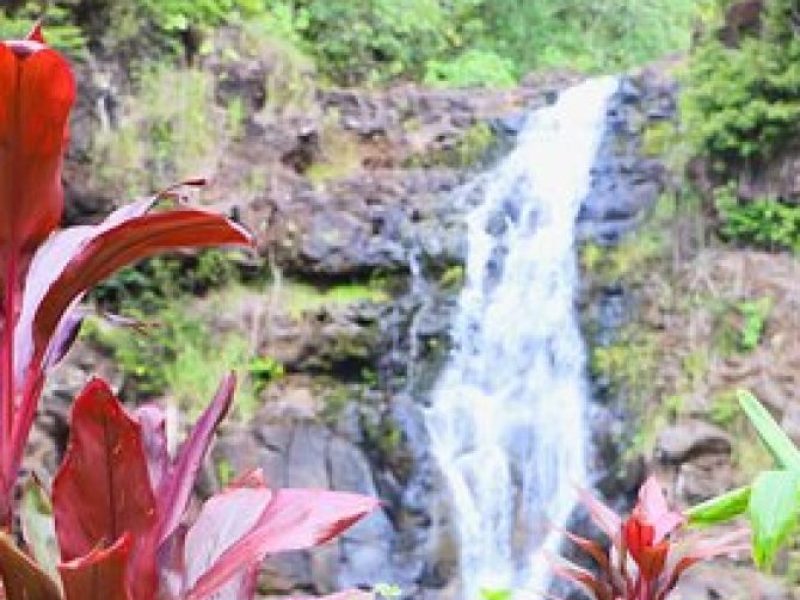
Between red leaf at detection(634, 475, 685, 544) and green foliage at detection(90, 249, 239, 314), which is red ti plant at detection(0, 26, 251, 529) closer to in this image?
red leaf at detection(634, 475, 685, 544)

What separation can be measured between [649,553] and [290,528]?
0.56 meters

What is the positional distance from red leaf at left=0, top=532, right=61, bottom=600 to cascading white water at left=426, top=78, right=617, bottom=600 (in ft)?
18.2

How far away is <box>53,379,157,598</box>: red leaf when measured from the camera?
0.66 metres

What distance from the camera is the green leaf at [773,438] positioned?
89 centimetres

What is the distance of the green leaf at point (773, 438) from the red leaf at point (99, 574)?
53cm

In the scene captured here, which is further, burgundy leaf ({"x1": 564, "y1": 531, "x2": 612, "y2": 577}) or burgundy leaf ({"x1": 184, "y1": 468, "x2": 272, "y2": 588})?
burgundy leaf ({"x1": 564, "y1": 531, "x2": 612, "y2": 577})

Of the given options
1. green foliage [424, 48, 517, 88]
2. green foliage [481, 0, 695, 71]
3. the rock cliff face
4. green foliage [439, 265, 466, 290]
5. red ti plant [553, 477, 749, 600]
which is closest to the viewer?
red ti plant [553, 477, 749, 600]

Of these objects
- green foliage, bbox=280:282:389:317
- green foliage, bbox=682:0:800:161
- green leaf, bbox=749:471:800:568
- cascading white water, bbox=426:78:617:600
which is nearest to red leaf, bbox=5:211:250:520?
green leaf, bbox=749:471:800:568

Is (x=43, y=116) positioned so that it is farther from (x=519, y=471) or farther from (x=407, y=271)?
(x=407, y=271)

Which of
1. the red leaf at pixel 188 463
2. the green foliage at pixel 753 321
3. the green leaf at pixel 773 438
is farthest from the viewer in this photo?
the green foliage at pixel 753 321

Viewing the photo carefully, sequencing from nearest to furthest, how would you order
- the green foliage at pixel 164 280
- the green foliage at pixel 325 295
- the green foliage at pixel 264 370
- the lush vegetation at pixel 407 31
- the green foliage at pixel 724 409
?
the green foliage at pixel 724 409, the green foliage at pixel 264 370, the green foliage at pixel 164 280, the green foliage at pixel 325 295, the lush vegetation at pixel 407 31

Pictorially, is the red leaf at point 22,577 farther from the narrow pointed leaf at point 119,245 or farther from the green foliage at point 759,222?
the green foliage at point 759,222

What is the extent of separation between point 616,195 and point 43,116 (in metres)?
7.34

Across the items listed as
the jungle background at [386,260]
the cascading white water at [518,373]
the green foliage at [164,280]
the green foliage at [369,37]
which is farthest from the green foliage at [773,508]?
the green foliage at [369,37]
